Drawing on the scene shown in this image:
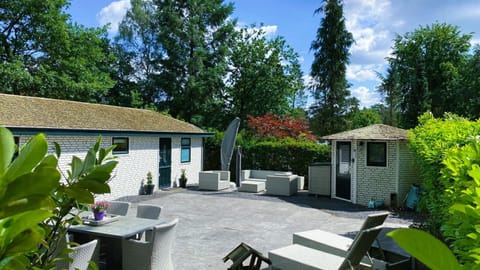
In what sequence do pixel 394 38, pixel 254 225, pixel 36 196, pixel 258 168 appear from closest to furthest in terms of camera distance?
pixel 36 196 → pixel 254 225 → pixel 258 168 → pixel 394 38

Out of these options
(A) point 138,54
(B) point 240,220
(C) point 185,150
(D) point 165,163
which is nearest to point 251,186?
(D) point 165,163

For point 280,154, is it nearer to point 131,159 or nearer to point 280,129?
point 280,129

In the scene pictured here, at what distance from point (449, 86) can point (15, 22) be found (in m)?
29.9

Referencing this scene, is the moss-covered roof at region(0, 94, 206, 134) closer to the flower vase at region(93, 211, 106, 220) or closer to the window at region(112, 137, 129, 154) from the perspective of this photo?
the window at region(112, 137, 129, 154)

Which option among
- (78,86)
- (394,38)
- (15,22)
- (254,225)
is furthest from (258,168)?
(394,38)

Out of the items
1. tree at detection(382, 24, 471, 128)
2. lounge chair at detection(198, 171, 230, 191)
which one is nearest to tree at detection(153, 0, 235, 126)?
lounge chair at detection(198, 171, 230, 191)

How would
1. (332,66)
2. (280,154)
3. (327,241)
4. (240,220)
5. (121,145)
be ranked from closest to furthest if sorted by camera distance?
(327,241)
(240,220)
(121,145)
(280,154)
(332,66)

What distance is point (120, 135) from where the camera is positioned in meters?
13.0

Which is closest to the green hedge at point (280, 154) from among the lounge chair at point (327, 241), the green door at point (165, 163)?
the green door at point (165, 163)

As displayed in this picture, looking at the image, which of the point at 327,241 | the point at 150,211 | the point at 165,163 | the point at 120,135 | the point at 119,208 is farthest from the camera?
the point at 165,163

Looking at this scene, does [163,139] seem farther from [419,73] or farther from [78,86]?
[419,73]

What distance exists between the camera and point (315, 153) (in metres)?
15.5

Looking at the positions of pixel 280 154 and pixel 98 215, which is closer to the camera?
pixel 98 215

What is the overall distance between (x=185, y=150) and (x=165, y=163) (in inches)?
63.0
